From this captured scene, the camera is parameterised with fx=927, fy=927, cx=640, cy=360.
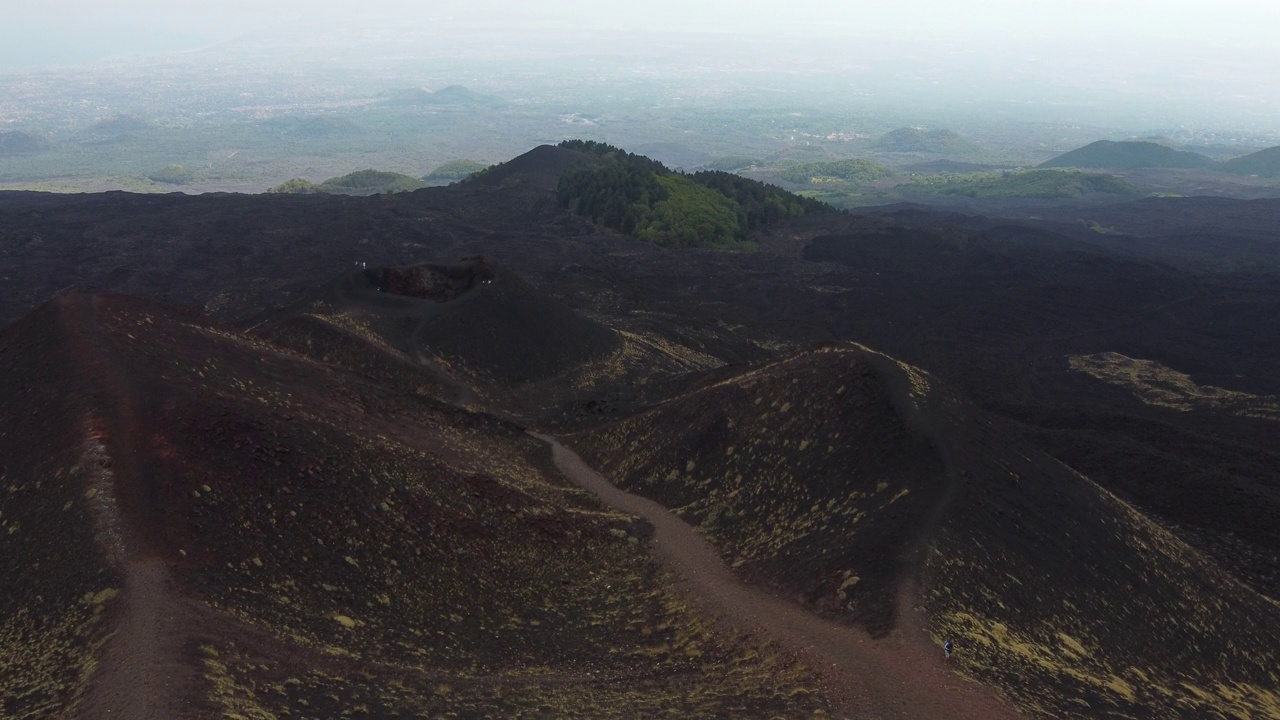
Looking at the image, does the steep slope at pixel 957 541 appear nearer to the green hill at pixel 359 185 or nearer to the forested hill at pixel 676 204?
the forested hill at pixel 676 204

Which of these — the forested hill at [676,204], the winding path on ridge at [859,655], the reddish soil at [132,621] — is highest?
the forested hill at [676,204]

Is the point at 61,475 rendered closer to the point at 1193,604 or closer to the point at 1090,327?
the point at 1193,604

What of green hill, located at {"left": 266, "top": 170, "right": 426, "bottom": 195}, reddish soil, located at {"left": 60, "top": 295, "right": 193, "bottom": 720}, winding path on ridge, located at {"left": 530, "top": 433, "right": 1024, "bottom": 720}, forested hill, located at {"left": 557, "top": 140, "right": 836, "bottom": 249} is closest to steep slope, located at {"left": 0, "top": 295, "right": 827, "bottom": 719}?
reddish soil, located at {"left": 60, "top": 295, "right": 193, "bottom": 720}

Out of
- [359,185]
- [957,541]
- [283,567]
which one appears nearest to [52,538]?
[283,567]

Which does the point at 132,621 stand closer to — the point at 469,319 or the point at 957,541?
the point at 957,541

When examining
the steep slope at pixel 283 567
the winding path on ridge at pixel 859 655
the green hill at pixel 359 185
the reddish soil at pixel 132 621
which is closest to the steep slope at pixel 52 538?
the steep slope at pixel 283 567

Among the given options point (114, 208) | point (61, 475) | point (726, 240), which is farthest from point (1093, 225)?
point (61, 475)
